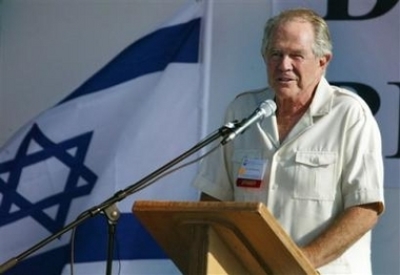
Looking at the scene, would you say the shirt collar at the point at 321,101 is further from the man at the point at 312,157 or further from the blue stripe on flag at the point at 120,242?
the blue stripe on flag at the point at 120,242

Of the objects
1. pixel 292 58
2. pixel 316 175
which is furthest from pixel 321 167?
pixel 292 58

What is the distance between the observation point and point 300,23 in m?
3.26

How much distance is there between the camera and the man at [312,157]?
3.14 meters

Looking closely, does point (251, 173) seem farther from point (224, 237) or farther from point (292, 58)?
point (224, 237)

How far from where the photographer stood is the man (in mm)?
3143

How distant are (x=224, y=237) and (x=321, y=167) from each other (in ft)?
1.81

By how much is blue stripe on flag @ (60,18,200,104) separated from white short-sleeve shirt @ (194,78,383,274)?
0.83 metres

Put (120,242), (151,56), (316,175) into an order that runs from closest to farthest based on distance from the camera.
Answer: (316,175) < (120,242) < (151,56)

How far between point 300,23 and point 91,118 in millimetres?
1168

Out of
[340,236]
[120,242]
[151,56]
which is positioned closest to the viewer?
[340,236]

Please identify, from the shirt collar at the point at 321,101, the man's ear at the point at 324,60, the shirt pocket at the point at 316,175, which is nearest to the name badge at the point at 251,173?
the shirt pocket at the point at 316,175

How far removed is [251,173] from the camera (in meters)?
3.30

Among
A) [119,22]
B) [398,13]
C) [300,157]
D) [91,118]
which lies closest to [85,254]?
[91,118]

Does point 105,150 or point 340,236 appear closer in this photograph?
point 340,236
